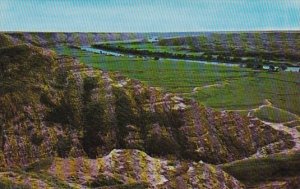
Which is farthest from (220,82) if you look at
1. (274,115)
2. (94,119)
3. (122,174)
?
(122,174)

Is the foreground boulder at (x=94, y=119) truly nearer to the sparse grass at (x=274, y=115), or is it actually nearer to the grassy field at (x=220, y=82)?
the sparse grass at (x=274, y=115)

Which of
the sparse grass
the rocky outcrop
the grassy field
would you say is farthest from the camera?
the grassy field

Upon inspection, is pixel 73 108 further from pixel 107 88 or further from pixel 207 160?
pixel 207 160

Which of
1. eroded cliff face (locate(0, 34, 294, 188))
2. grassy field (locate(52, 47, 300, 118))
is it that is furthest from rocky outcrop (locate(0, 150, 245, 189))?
grassy field (locate(52, 47, 300, 118))

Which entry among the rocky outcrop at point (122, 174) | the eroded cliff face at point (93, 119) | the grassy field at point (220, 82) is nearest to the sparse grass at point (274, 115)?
the grassy field at point (220, 82)

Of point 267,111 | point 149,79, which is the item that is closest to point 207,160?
point 267,111

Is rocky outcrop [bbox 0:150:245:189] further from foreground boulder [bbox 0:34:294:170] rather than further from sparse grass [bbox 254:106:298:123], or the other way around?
sparse grass [bbox 254:106:298:123]
